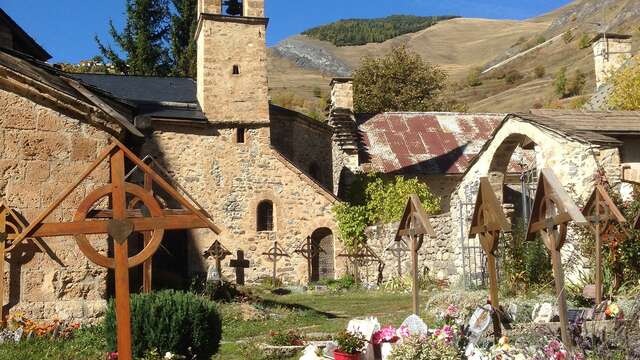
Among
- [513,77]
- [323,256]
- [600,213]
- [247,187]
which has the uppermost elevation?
[513,77]

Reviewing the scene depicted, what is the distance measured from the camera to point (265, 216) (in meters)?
22.2

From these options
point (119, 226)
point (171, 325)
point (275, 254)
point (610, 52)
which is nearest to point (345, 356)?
point (171, 325)

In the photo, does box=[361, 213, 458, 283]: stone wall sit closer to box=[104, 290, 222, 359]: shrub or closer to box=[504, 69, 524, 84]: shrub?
box=[104, 290, 222, 359]: shrub

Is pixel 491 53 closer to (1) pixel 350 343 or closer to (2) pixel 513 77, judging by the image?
(2) pixel 513 77

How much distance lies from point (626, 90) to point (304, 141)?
12.8 meters

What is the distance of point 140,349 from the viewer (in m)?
6.51

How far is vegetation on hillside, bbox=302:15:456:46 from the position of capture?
433 feet

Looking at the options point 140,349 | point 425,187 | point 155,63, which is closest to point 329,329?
point 140,349

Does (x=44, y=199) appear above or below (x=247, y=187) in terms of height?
below

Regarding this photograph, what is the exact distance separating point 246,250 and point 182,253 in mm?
2149

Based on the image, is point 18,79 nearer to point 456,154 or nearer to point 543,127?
point 543,127

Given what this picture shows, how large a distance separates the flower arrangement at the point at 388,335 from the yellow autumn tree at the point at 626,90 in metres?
21.2

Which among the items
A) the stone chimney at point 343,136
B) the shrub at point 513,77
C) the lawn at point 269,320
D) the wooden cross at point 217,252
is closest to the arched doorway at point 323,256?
the stone chimney at point 343,136

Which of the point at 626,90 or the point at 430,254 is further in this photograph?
the point at 626,90
